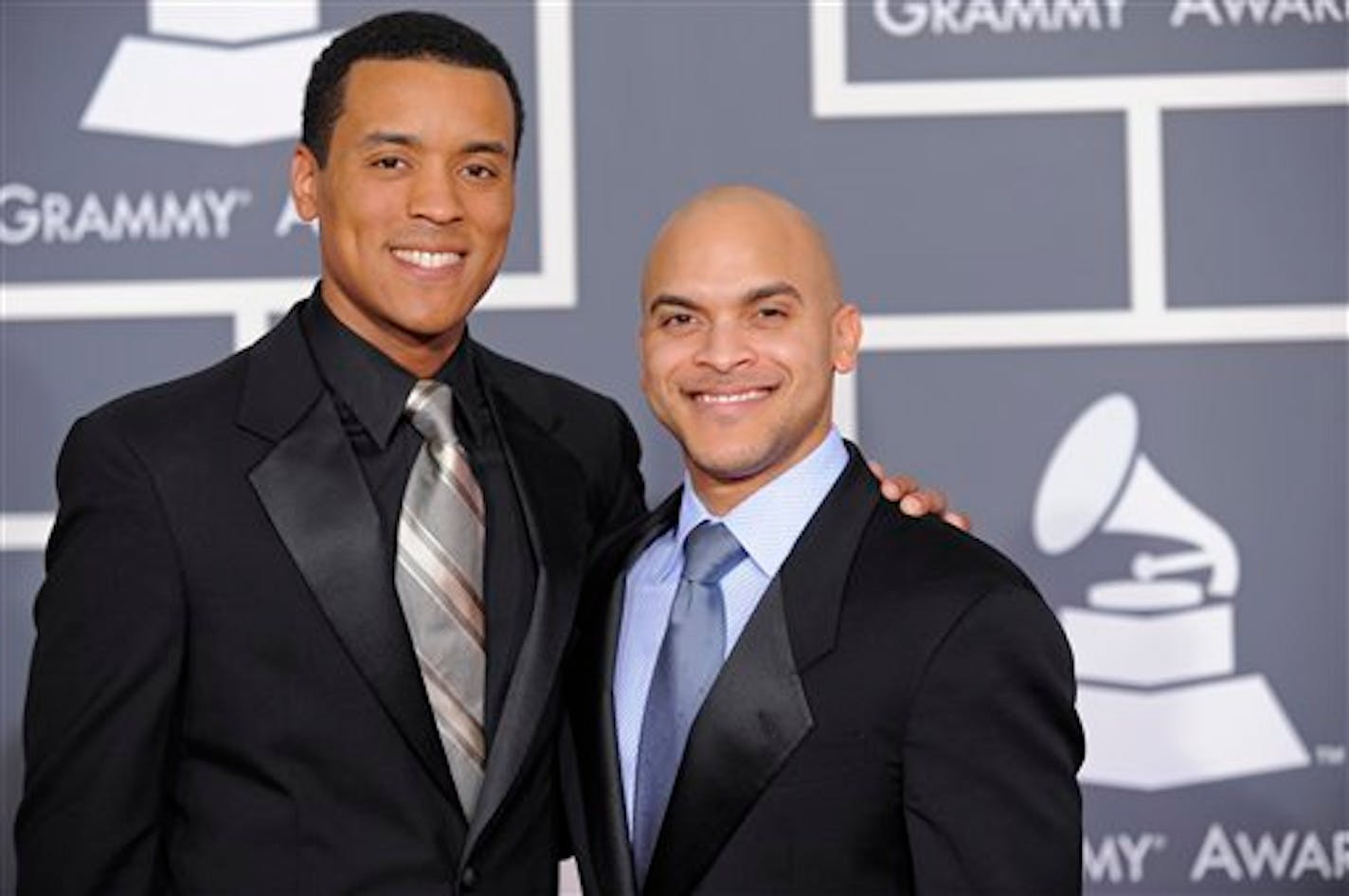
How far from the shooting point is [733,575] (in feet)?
6.49

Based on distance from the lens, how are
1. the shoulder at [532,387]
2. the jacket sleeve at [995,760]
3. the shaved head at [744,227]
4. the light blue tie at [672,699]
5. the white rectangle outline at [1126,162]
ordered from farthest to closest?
the white rectangle outline at [1126,162] < the shoulder at [532,387] < the shaved head at [744,227] < the light blue tie at [672,699] < the jacket sleeve at [995,760]

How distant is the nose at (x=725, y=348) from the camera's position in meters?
1.99

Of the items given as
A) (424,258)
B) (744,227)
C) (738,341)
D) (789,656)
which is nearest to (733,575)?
(789,656)

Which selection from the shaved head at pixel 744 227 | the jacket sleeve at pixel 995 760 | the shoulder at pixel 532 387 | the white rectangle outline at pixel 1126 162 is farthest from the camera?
the white rectangle outline at pixel 1126 162

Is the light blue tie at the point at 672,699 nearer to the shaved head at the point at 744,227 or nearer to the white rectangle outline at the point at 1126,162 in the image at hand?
the shaved head at the point at 744,227

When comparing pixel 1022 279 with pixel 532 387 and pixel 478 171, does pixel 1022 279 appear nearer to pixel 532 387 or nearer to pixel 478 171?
pixel 532 387

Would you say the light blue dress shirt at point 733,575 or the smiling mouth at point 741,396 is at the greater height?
the smiling mouth at point 741,396

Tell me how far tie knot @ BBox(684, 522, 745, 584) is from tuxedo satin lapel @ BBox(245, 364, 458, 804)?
0.30 meters

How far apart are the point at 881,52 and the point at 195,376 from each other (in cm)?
153

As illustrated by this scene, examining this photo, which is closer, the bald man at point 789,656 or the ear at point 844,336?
the bald man at point 789,656

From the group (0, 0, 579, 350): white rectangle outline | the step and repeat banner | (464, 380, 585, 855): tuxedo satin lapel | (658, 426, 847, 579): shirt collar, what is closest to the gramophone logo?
the step and repeat banner

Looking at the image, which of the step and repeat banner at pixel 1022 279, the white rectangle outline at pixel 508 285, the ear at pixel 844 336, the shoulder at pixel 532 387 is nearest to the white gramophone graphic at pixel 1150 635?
the step and repeat banner at pixel 1022 279

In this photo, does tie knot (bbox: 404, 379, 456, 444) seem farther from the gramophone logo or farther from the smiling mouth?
the gramophone logo

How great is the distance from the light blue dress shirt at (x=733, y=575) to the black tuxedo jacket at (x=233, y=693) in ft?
0.31
